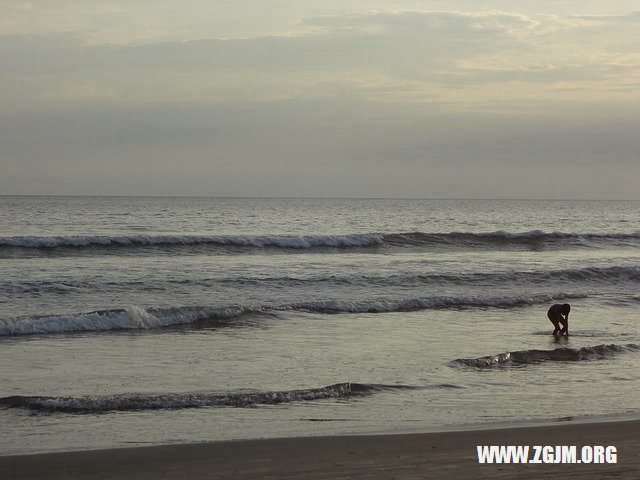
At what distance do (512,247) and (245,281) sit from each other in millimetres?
17979

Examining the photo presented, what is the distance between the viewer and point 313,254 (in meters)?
31.1

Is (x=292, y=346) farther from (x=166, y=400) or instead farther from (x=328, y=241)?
(x=328, y=241)

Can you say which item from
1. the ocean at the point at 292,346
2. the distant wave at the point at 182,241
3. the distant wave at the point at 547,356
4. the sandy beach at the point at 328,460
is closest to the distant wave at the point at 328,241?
the distant wave at the point at 182,241

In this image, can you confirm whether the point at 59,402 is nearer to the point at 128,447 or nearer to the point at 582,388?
the point at 128,447

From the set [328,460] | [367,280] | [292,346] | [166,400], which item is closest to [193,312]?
[292,346]

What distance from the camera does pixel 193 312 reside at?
1580 cm

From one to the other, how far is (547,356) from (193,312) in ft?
22.3

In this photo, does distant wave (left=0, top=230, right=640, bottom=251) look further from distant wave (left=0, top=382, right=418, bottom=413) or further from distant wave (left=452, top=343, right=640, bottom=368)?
distant wave (left=0, top=382, right=418, bottom=413)

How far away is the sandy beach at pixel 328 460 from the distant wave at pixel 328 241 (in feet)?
77.5

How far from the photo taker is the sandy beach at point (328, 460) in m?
6.26

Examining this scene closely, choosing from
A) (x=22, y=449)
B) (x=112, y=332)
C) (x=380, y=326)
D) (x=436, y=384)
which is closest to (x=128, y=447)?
(x=22, y=449)

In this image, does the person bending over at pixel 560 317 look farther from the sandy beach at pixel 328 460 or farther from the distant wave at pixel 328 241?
the distant wave at pixel 328 241

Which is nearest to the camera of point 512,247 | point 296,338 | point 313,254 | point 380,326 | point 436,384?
point 436,384

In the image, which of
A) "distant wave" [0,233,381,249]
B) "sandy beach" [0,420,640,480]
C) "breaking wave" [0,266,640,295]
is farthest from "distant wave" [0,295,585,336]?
"distant wave" [0,233,381,249]
